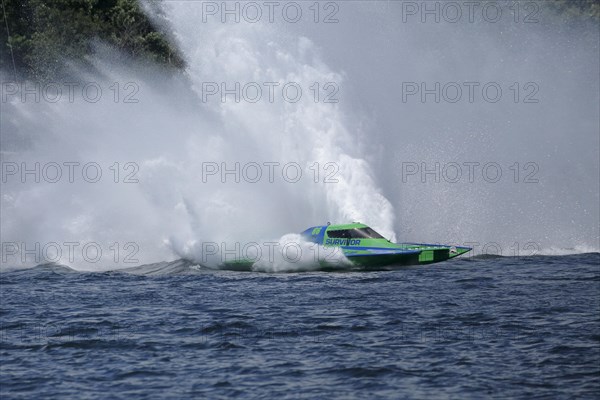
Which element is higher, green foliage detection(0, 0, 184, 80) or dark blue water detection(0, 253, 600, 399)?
green foliage detection(0, 0, 184, 80)

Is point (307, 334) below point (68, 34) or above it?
below

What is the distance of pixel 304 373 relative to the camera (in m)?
14.5

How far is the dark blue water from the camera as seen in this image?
13898mm

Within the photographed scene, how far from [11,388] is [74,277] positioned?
1031 centimetres

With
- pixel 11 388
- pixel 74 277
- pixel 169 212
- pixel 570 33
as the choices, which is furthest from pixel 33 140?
pixel 570 33

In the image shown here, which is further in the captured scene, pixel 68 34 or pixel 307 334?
pixel 68 34

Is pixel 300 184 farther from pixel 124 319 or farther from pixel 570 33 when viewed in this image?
pixel 570 33

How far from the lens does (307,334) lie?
55.5 ft

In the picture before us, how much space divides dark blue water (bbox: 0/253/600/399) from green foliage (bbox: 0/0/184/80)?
33714 mm

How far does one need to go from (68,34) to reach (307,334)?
143 feet

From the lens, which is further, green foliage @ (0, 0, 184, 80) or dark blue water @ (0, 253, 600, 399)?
green foliage @ (0, 0, 184, 80)

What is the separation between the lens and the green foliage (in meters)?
55.4

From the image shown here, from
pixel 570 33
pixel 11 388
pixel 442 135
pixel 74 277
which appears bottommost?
pixel 11 388

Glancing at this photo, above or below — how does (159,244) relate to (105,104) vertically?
below
